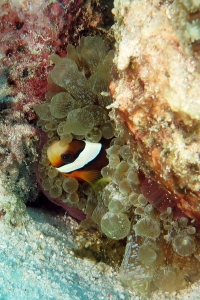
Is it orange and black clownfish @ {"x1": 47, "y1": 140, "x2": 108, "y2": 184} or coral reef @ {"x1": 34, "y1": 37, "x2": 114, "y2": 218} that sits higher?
coral reef @ {"x1": 34, "y1": 37, "x2": 114, "y2": 218}

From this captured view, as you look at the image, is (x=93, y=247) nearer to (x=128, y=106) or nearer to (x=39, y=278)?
(x=39, y=278)

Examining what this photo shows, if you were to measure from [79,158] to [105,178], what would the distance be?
0.25m

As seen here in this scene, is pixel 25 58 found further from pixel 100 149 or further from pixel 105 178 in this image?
pixel 105 178

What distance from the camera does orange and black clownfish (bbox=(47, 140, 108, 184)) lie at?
2.13 metres

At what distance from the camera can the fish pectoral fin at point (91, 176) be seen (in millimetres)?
2164

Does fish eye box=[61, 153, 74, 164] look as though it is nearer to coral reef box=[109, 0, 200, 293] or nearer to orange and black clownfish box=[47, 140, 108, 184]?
orange and black clownfish box=[47, 140, 108, 184]

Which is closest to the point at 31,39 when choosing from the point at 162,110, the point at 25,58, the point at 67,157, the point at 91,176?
the point at 25,58

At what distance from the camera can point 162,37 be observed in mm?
1254

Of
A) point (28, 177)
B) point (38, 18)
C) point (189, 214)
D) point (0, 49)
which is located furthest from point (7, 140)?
point (189, 214)

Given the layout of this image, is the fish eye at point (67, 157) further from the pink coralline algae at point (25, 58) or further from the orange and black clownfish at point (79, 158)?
the pink coralline algae at point (25, 58)

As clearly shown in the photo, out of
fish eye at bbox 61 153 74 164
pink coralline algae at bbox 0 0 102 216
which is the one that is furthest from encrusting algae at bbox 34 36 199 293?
pink coralline algae at bbox 0 0 102 216

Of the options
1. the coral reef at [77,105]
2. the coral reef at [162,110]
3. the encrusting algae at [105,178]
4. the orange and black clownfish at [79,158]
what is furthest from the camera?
the orange and black clownfish at [79,158]

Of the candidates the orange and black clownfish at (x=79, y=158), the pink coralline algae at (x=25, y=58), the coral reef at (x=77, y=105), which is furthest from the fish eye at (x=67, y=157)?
the pink coralline algae at (x=25, y=58)

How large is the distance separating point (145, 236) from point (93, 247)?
0.71m
